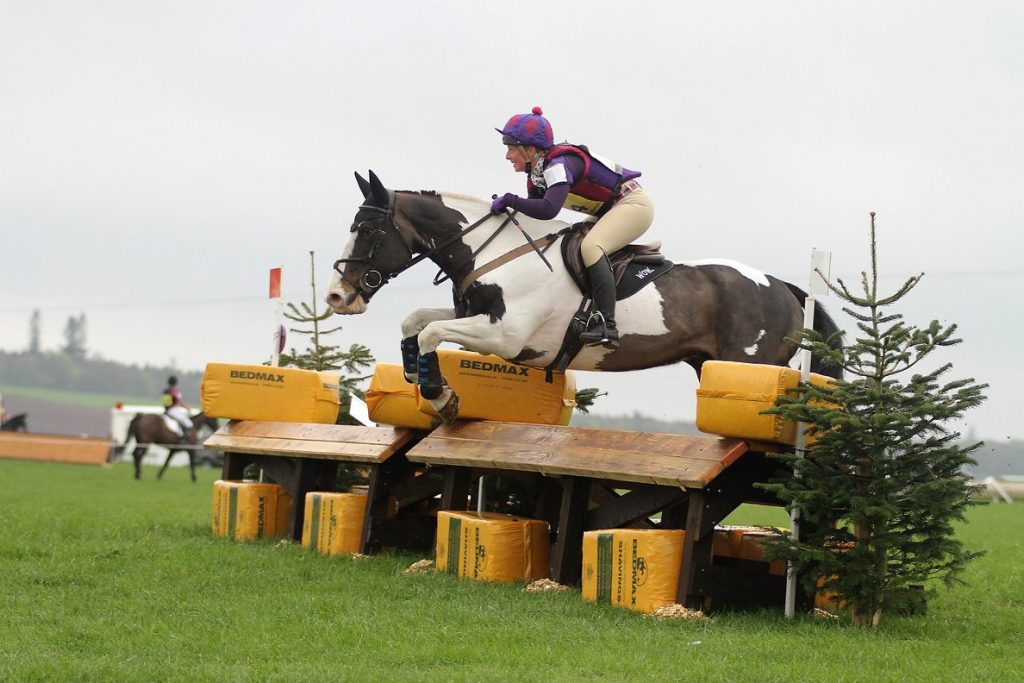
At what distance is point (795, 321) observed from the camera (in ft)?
25.5

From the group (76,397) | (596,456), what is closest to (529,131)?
(596,456)

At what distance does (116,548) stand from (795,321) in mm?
4584

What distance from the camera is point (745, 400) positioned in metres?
6.29

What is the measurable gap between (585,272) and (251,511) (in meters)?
3.82

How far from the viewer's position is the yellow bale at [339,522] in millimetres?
8914

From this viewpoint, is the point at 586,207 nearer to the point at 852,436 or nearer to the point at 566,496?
the point at 566,496

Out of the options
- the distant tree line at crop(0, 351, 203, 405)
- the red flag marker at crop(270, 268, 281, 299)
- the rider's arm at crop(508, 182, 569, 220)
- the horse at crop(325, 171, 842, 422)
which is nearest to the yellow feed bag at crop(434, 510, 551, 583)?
the horse at crop(325, 171, 842, 422)

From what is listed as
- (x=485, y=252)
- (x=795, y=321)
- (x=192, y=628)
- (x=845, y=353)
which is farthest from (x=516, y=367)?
(x=192, y=628)

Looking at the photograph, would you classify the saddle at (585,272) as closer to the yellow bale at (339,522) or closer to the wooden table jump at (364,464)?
the wooden table jump at (364,464)

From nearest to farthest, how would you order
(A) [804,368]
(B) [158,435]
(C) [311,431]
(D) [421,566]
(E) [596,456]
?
(A) [804,368] < (E) [596,456] < (D) [421,566] < (C) [311,431] < (B) [158,435]

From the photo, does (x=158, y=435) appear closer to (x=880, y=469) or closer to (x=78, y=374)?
(x=880, y=469)

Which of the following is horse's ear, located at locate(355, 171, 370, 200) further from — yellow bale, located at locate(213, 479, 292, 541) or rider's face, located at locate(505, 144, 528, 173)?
yellow bale, located at locate(213, 479, 292, 541)

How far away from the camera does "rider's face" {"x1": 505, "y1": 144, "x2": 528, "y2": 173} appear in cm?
772

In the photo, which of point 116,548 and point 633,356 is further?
point 116,548
